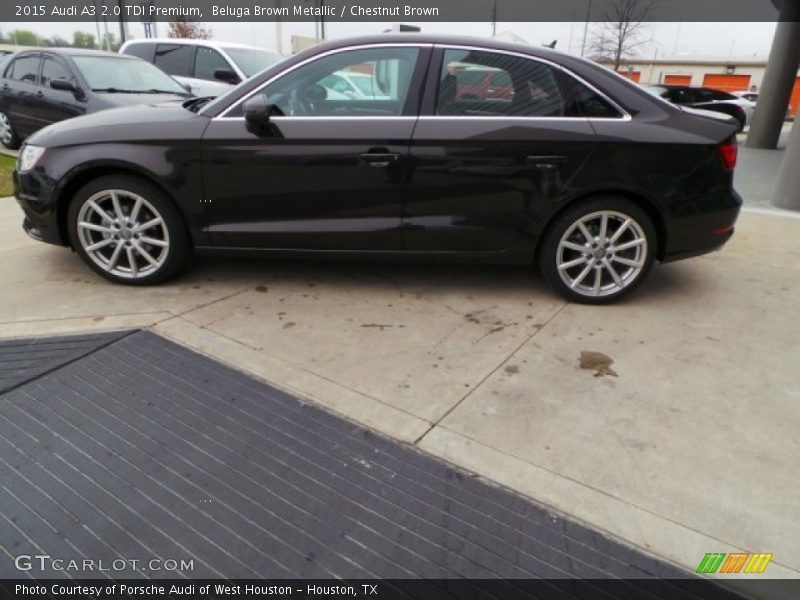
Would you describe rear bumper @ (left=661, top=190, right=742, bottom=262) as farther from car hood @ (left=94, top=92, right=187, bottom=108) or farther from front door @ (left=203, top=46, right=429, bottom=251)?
car hood @ (left=94, top=92, right=187, bottom=108)

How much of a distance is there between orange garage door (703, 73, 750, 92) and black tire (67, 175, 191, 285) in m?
63.5

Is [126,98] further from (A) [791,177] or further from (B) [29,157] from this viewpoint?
(A) [791,177]

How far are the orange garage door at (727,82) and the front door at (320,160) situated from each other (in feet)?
206

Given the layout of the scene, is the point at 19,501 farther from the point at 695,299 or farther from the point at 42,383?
the point at 695,299

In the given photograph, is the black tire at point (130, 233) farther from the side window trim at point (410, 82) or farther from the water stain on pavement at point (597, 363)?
the water stain on pavement at point (597, 363)

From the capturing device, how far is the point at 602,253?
12.2ft

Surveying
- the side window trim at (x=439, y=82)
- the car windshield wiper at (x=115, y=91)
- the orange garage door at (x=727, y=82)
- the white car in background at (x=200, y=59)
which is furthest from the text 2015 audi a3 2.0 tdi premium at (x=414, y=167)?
the orange garage door at (x=727, y=82)

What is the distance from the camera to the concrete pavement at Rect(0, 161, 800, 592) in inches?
85.4

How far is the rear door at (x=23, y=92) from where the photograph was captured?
810 centimetres

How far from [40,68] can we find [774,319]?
9.42m

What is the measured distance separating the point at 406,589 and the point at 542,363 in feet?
5.31

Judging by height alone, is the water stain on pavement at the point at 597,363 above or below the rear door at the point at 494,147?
below

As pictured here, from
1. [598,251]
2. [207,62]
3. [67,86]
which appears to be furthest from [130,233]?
[207,62]

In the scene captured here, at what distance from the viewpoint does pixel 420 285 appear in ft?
13.4
